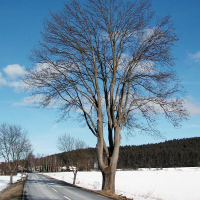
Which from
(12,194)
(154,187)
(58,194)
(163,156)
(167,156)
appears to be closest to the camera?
(58,194)

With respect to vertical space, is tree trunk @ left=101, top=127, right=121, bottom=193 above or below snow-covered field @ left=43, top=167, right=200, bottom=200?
above

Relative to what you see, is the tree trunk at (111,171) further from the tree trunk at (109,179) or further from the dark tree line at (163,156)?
the dark tree line at (163,156)

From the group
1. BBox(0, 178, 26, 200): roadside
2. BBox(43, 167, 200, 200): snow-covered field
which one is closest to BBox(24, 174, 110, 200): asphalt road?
BBox(0, 178, 26, 200): roadside

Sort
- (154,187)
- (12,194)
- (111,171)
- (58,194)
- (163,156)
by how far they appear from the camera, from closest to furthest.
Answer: (111,171) < (58,194) < (12,194) < (154,187) < (163,156)

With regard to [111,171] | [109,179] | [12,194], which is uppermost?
[111,171]

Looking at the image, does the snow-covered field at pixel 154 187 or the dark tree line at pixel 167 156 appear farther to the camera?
the dark tree line at pixel 167 156

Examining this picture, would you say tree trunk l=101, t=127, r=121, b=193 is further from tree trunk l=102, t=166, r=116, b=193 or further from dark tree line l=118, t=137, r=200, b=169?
dark tree line l=118, t=137, r=200, b=169

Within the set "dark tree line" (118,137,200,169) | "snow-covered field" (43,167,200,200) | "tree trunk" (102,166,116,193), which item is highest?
"dark tree line" (118,137,200,169)

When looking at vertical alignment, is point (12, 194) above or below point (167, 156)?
below

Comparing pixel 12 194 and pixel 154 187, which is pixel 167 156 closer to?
pixel 154 187

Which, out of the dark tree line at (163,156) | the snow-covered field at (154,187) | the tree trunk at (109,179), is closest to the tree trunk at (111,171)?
the tree trunk at (109,179)

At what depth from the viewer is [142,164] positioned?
151625 millimetres

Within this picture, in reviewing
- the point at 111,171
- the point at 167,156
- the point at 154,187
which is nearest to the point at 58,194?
the point at 111,171

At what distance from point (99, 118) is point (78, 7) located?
6.27m
